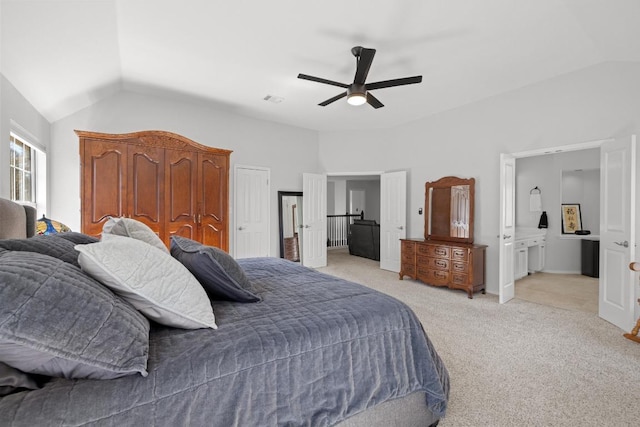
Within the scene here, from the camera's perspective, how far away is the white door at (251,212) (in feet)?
17.2

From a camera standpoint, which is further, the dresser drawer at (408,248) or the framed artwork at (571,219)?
the framed artwork at (571,219)

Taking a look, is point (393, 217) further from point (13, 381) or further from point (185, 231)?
point (13, 381)

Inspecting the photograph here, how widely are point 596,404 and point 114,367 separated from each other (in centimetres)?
269

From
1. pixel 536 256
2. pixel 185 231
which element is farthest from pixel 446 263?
pixel 185 231

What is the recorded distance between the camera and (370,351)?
1430 mm

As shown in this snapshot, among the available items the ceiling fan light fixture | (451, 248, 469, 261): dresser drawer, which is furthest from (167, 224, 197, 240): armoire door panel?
Result: (451, 248, 469, 261): dresser drawer

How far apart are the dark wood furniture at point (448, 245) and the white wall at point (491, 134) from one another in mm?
152

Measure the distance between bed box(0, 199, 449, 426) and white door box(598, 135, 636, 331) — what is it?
2.77 m

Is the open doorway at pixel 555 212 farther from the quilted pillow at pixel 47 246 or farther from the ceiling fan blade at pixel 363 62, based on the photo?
the quilted pillow at pixel 47 246

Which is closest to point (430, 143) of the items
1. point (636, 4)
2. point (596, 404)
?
point (636, 4)

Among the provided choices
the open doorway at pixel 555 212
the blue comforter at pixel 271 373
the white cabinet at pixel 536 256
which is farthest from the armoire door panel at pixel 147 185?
the white cabinet at pixel 536 256

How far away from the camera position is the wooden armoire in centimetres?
354

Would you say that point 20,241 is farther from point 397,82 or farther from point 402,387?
point 397,82

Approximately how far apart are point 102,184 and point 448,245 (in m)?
4.72
